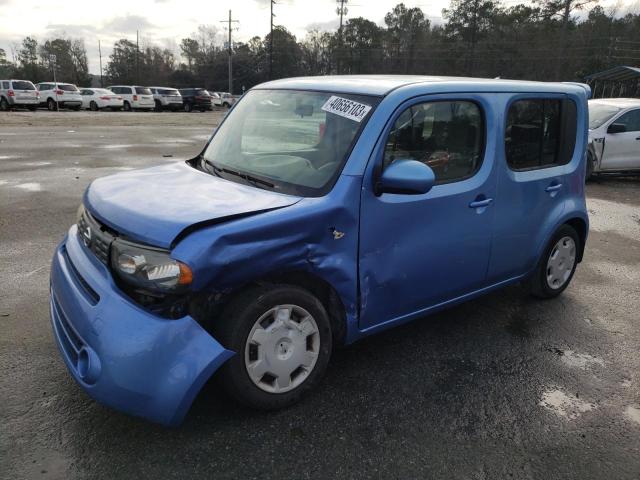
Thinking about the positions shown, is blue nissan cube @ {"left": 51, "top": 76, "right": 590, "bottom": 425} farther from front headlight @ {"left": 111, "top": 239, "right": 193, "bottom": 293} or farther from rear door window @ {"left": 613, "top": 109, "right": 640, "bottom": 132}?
rear door window @ {"left": 613, "top": 109, "right": 640, "bottom": 132}

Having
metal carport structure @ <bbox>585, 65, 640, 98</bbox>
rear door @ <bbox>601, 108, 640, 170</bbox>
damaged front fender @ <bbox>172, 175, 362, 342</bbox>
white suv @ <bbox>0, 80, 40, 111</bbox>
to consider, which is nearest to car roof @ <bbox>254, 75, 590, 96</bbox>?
damaged front fender @ <bbox>172, 175, 362, 342</bbox>

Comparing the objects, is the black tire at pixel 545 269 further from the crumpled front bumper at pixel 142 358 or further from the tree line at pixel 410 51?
the tree line at pixel 410 51

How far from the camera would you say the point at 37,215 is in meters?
6.75

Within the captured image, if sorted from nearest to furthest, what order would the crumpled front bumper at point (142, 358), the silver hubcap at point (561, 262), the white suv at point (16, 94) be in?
the crumpled front bumper at point (142, 358) → the silver hubcap at point (561, 262) → the white suv at point (16, 94)

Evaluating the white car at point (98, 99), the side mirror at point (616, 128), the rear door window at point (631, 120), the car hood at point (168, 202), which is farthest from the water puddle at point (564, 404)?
the white car at point (98, 99)

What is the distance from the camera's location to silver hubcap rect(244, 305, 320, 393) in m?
2.57

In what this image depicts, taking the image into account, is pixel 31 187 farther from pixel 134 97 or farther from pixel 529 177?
pixel 134 97

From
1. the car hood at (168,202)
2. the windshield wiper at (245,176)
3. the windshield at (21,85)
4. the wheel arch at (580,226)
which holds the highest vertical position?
the windshield at (21,85)

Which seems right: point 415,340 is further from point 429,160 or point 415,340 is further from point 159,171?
point 159,171

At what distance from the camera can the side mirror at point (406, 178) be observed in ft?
8.92

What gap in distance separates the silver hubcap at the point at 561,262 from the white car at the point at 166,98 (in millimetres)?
39376

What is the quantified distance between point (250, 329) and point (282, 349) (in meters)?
0.26

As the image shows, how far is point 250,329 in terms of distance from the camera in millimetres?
2496

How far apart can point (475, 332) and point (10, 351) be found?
128 inches
